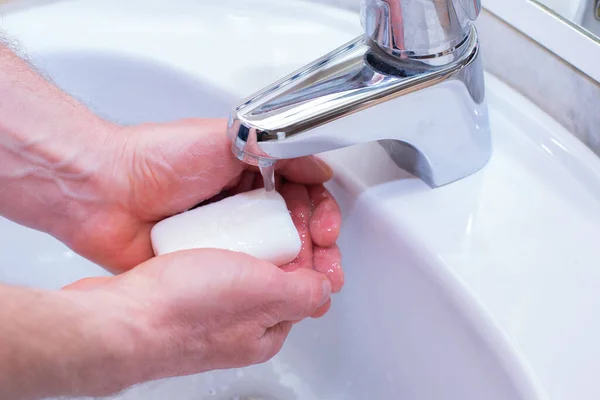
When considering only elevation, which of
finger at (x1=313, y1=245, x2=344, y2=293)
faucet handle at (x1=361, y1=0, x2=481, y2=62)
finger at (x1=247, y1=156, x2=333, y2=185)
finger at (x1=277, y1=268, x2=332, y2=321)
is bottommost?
finger at (x1=313, y1=245, x2=344, y2=293)

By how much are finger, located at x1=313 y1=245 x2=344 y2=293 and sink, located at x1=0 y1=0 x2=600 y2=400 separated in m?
0.02

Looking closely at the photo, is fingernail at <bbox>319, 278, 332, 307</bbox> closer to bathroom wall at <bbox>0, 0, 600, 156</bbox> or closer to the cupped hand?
the cupped hand

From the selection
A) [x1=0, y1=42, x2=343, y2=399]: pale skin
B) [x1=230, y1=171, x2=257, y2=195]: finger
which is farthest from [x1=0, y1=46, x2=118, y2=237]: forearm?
[x1=230, y1=171, x2=257, y2=195]: finger

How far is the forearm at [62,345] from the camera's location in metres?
0.33

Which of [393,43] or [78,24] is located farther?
[78,24]

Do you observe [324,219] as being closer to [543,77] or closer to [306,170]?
[306,170]

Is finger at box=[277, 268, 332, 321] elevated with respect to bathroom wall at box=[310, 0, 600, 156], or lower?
lower

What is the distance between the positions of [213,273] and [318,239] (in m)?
0.10

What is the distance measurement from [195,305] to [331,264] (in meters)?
0.11

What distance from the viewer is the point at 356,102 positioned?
0.38 m

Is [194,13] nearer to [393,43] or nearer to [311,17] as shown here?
[311,17]

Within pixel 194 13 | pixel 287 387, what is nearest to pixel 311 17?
pixel 194 13

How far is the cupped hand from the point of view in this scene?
1.52 ft

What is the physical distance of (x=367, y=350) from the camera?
50 centimetres
